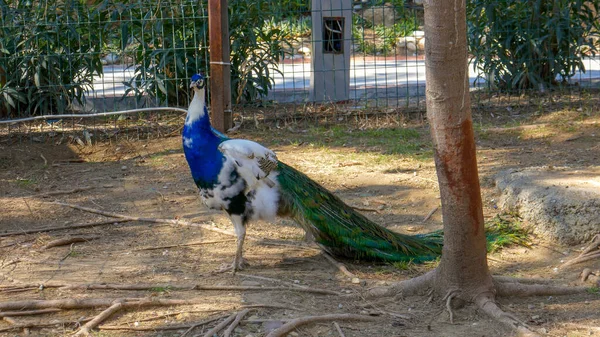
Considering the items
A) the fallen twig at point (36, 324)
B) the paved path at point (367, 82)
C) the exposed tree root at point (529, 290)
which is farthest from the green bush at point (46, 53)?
the exposed tree root at point (529, 290)

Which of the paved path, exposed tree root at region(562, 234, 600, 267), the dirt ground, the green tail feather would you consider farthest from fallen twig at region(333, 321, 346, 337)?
the paved path

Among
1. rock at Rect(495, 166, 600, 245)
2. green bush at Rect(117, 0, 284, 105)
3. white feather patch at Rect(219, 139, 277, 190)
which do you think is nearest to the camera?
white feather patch at Rect(219, 139, 277, 190)

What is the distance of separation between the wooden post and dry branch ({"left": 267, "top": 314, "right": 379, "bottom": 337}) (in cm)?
441

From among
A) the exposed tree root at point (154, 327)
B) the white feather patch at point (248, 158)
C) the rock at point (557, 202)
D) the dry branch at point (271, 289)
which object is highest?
the white feather patch at point (248, 158)

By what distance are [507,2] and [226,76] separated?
3761 mm

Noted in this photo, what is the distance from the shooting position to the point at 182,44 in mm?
9234

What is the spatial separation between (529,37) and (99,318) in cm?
713

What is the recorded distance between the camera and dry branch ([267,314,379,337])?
13.1 feet

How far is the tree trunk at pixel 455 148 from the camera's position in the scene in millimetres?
3924

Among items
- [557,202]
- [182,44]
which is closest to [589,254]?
[557,202]

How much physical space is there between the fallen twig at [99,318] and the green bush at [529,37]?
263 inches

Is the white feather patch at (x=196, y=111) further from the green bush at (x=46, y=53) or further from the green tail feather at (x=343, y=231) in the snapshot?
the green bush at (x=46, y=53)

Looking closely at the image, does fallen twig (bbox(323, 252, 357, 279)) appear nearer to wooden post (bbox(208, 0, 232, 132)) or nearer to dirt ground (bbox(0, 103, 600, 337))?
dirt ground (bbox(0, 103, 600, 337))

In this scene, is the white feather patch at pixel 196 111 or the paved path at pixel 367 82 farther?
the paved path at pixel 367 82
